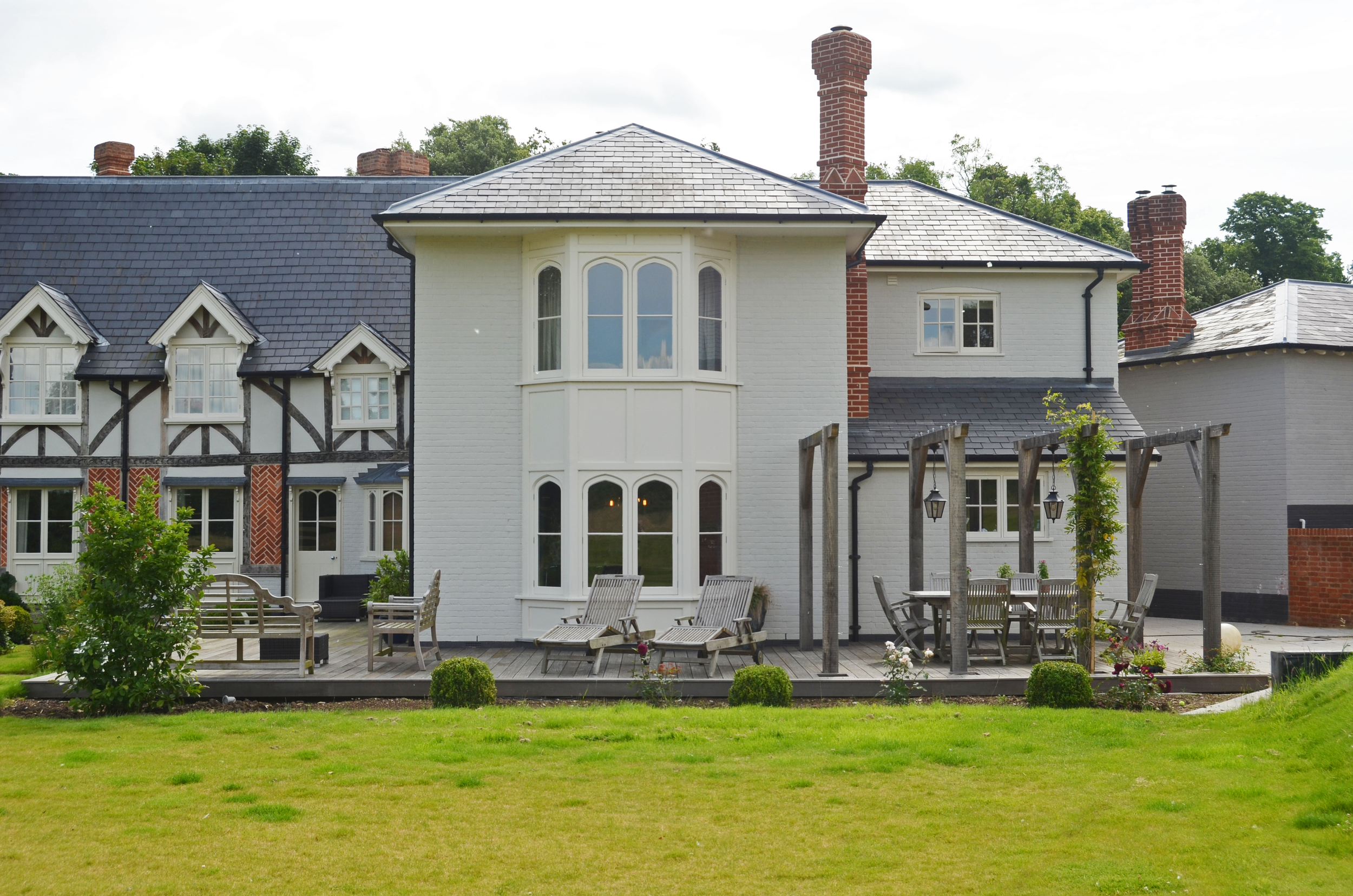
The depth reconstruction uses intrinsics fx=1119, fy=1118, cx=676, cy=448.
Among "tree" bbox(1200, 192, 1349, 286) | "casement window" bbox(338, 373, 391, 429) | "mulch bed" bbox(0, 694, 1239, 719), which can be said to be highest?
"tree" bbox(1200, 192, 1349, 286)

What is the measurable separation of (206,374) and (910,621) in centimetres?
1411

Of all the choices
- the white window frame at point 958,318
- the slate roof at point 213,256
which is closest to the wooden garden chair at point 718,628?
the white window frame at point 958,318

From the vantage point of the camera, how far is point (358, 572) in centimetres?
2039

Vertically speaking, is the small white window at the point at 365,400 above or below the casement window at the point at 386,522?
above

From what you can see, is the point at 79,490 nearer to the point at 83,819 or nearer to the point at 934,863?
the point at 83,819

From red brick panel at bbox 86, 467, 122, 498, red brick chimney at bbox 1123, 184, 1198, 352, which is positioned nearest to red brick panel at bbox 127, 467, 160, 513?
red brick panel at bbox 86, 467, 122, 498

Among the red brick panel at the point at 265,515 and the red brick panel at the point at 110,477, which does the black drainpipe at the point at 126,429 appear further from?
the red brick panel at the point at 265,515

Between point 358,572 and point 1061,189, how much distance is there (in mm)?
35365

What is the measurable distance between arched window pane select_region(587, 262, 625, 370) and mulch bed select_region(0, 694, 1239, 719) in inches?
185

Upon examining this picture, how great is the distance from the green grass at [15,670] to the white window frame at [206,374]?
A: 5478 millimetres

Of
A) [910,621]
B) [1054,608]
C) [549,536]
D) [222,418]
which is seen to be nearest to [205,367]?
[222,418]

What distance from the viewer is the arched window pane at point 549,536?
47.0 feet

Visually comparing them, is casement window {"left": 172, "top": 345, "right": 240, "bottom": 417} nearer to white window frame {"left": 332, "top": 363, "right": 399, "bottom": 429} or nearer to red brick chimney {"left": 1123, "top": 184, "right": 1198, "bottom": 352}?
white window frame {"left": 332, "top": 363, "right": 399, "bottom": 429}

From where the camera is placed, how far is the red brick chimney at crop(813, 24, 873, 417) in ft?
54.1
